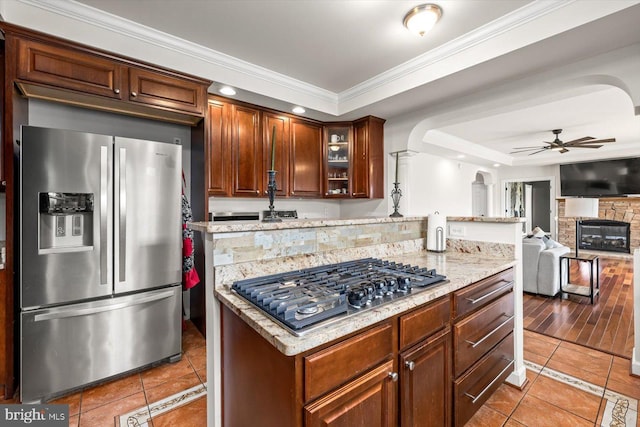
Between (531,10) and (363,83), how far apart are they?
1.50 metres

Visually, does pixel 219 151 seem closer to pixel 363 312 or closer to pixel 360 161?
pixel 360 161

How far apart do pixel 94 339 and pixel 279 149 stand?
2.38 metres

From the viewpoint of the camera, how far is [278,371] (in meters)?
Result: 0.94

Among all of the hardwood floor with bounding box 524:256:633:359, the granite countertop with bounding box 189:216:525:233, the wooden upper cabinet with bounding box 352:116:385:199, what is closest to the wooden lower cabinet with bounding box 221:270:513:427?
the granite countertop with bounding box 189:216:525:233

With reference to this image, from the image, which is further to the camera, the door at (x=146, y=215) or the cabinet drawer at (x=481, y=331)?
the door at (x=146, y=215)

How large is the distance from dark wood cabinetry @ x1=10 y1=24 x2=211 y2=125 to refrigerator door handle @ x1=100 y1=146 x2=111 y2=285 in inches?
19.6

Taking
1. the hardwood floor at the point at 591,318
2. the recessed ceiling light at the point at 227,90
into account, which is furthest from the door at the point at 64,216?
the hardwood floor at the point at 591,318

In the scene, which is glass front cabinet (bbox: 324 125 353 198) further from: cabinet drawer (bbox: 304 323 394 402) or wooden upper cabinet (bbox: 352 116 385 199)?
cabinet drawer (bbox: 304 323 394 402)

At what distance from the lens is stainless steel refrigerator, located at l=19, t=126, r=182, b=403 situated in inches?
71.2

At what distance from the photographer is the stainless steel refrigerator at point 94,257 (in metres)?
1.81

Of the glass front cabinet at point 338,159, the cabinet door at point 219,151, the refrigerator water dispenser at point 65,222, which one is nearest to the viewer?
the refrigerator water dispenser at point 65,222

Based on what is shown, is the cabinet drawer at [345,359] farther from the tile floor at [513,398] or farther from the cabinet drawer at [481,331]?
the tile floor at [513,398]

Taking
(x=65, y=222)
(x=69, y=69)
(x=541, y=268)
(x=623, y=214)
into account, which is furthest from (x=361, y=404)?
(x=623, y=214)

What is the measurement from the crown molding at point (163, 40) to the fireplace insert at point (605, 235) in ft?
26.1
